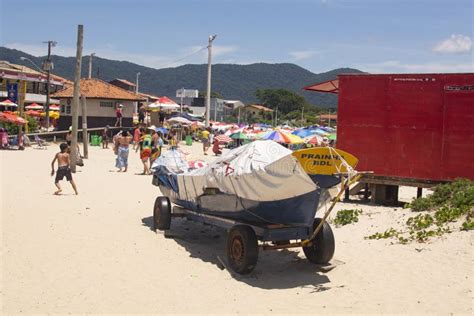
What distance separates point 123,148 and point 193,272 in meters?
12.5

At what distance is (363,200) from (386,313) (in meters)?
9.34

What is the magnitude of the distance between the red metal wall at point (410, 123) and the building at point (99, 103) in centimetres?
2864

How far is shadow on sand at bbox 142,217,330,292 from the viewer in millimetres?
8117

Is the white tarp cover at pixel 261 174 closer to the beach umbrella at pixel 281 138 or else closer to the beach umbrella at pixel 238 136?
the beach umbrella at pixel 281 138

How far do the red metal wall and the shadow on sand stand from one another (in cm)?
534

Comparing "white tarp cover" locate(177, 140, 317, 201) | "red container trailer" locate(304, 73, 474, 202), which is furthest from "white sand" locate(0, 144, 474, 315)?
"red container trailer" locate(304, 73, 474, 202)

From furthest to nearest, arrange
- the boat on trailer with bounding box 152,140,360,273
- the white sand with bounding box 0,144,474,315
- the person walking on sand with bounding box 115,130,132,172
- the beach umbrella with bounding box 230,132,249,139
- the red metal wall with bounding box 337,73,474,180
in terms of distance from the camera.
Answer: the beach umbrella with bounding box 230,132,249,139, the person walking on sand with bounding box 115,130,132,172, the red metal wall with bounding box 337,73,474,180, the boat on trailer with bounding box 152,140,360,273, the white sand with bounding box 0,144,474,315

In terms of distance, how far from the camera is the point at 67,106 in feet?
134

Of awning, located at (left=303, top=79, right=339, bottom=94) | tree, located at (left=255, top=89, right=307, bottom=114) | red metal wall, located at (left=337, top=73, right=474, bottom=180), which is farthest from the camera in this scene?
tree, located at (left=255, top=89, right=307, bottom=114)

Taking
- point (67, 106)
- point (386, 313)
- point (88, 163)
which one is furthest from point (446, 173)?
point (67, 106)

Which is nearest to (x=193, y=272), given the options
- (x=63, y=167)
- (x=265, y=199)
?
(x=265, y=199)

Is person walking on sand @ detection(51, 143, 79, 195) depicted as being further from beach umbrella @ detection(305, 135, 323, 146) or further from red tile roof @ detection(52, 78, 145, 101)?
red tile roof @ detection(52, 78, 145, 101)

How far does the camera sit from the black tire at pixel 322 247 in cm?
867

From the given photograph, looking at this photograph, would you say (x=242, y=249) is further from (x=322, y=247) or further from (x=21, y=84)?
(x=21, y=84)
